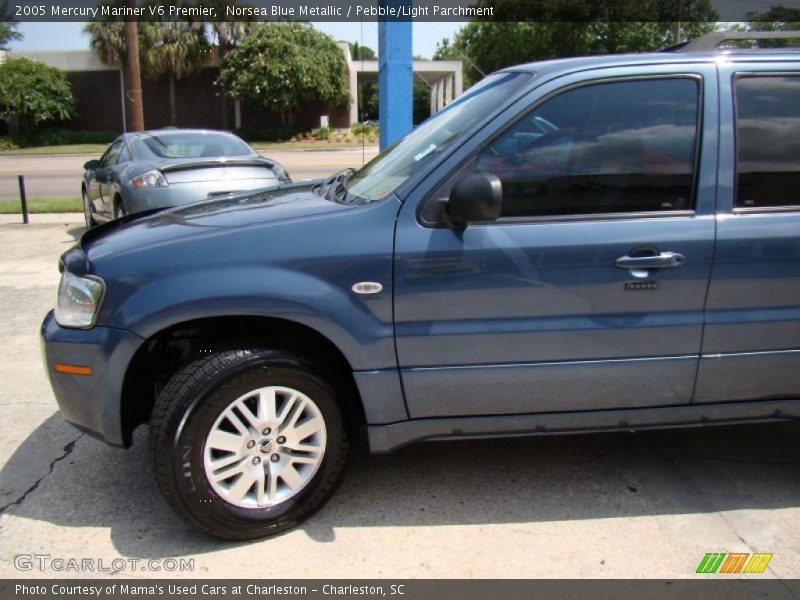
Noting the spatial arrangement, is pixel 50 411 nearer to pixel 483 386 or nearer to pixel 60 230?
pixel 483 386

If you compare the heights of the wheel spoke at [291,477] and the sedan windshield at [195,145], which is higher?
the sedan windshield at [195,145]

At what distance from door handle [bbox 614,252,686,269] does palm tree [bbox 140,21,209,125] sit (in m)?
38.6

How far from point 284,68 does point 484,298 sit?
35137 millimetres

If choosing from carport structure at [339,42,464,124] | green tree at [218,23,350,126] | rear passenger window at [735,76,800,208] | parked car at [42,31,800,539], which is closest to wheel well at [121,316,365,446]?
parked car at [42,31,800,539]

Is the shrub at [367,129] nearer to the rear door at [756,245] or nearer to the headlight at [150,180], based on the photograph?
the headlight at [150,180]

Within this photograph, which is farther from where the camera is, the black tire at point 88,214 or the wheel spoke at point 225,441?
the black tire at point 88,214

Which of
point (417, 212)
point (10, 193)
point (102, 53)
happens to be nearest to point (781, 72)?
point (417, 212)

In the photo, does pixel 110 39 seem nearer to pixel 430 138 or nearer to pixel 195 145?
pixel 195 145

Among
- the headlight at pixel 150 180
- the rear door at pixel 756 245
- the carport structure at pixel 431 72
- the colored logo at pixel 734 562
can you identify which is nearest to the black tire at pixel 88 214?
the headlight at pixel 150 180

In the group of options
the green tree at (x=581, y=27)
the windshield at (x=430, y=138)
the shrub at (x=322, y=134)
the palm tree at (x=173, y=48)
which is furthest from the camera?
the palm tree at (x=173, y=48)

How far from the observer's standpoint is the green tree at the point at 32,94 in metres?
36.4

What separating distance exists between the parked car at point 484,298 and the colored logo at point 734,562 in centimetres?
56

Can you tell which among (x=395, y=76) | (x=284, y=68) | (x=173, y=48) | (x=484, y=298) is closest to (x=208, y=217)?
(x=484, y=298)

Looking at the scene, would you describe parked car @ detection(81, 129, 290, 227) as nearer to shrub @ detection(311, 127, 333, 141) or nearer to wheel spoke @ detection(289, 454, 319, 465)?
wheel spoke @ detection(289, 454, 319, 465)
